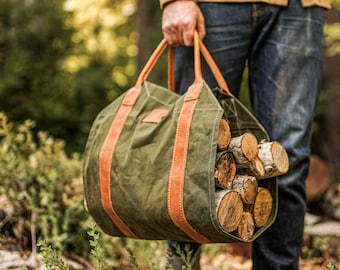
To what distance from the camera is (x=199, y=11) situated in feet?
6.16

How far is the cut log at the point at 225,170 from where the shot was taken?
1.64 m

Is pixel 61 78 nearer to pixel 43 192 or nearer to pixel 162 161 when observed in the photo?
pixel 43 192

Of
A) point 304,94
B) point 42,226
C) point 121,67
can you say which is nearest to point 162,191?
point 304,94

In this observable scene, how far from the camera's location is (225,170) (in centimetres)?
167

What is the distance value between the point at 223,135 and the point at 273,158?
166 mm

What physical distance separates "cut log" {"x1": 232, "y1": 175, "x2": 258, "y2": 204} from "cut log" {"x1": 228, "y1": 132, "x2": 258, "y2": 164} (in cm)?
5

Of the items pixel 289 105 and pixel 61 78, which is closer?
pixel 289 105

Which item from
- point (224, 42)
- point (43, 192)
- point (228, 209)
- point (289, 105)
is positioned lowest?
point (43, 192)

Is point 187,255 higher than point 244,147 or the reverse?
the reverse

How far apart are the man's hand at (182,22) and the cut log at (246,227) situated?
57 centimetres

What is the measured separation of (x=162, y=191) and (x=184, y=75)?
498 mm

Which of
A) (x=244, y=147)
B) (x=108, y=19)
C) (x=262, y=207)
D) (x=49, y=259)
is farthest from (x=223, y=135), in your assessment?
(x=108, y=19)

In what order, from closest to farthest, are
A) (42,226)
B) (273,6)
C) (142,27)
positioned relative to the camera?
1. (273,6)
2. (42,226)
3. (142,27)

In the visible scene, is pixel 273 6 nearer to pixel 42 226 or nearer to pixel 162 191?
pixel 162 191
